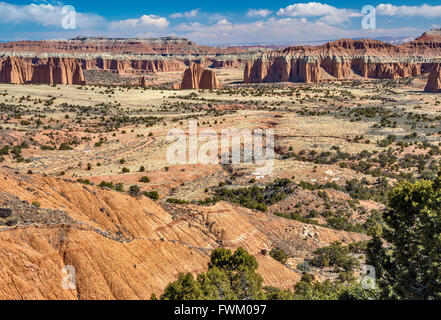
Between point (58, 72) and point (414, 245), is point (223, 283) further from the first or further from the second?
point (58, 72)

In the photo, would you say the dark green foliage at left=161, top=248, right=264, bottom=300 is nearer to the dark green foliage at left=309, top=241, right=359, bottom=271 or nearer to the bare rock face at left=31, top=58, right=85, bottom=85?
the dark green foliage at left=309, top=241, right=359, bottom=271

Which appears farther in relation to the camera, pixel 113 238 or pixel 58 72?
pixel 58 72

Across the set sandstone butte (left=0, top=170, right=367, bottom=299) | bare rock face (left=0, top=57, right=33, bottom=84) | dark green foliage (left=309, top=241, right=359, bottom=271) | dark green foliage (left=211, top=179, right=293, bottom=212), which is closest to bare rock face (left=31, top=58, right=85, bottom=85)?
bare rock face (left=0, top=57, right=33, bottom=84)

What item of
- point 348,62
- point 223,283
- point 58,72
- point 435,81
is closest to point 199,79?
point 58,72

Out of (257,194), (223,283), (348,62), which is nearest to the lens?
(223,283)

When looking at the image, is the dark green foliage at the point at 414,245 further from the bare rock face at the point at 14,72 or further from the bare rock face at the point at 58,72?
the bare rock face at the point at 14,72
